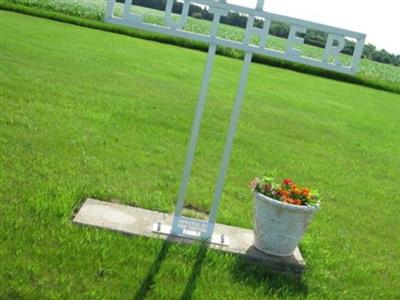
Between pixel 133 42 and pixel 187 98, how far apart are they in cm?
1195

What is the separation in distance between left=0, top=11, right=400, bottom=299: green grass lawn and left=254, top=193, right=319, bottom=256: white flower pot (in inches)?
9.6

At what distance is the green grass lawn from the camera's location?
14.2 feet

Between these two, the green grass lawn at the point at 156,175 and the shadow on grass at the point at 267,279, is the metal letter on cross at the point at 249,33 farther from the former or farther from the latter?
the green grass lawn at the point at 156,175

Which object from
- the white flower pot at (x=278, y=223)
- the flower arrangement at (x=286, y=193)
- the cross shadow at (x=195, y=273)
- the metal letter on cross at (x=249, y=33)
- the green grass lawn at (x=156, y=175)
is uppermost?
the metal letter on cross at (x=249, y=33)

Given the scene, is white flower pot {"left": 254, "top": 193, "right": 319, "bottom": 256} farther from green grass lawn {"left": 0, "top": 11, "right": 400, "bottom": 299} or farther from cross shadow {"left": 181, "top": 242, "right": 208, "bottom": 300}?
cross shadow {"left": 181, "top": 242, "right": 208, "bottom": 300}

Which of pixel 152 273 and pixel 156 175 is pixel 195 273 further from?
pixel 156 175

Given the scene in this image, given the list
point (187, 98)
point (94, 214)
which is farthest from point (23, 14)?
point (94, 214)

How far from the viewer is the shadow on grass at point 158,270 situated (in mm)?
4129

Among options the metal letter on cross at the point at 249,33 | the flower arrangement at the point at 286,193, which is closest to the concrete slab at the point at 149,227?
the flower arrangement at the point at 286,193

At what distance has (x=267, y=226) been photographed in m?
4.89

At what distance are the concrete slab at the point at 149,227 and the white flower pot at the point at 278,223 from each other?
0.29 ft

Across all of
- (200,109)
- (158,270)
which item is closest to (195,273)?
(158,270)

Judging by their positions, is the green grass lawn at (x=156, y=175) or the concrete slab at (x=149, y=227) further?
the concrete slab at (x=149, y=227)

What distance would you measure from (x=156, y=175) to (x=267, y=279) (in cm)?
254
